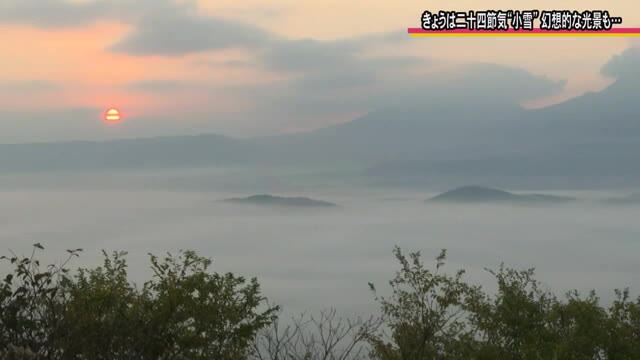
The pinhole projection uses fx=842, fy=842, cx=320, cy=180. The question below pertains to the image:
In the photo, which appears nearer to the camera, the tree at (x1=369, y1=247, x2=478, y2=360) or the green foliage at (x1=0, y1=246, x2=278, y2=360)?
the green foliage at (x1=0, y1=246, x2=278, y2=360)

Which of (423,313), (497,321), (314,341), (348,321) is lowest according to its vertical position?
(497,321)

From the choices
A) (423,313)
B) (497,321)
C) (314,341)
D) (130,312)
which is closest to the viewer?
(130,312)

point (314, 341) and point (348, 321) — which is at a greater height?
point (348, 321)

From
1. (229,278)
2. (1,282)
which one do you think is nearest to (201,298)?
(229,278)

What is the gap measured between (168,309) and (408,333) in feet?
27.7

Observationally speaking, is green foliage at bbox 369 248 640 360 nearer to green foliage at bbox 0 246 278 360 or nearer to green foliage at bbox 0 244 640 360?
green foliage at bbox 0 244 640 360

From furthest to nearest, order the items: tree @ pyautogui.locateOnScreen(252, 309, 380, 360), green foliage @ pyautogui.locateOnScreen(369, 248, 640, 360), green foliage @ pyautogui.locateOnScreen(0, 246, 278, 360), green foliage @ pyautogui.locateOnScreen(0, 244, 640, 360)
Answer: green foliage @ pyautogui.locateOnScreen(369, 248, 640, 360)
tree @ pyautogui.locateOnScreen(252, 309, 380, 360)
green foliage @ pyautogui.locateOnScreen(0, 244, 640, 360)
green foliage @ pyautogui.locateOnScreen(0, 246, 278, 360)

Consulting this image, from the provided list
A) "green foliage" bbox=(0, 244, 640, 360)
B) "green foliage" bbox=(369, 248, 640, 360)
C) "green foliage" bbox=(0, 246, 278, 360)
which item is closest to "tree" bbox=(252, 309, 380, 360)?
"green foliage" bbox=(0, 244, 640, 360)

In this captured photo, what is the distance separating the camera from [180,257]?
23.1m

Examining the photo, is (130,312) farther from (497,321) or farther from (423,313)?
(497,321)

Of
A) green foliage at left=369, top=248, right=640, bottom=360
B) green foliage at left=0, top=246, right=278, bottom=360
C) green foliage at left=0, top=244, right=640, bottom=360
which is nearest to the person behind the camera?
green foliage at left=0, top=246, right=278, bottom=360

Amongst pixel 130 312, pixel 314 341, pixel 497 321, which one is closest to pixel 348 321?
pixel 314 341

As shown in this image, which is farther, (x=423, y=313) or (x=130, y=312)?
(x=423, y=313)

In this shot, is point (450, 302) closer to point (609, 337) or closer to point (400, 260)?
point (400, 260)
